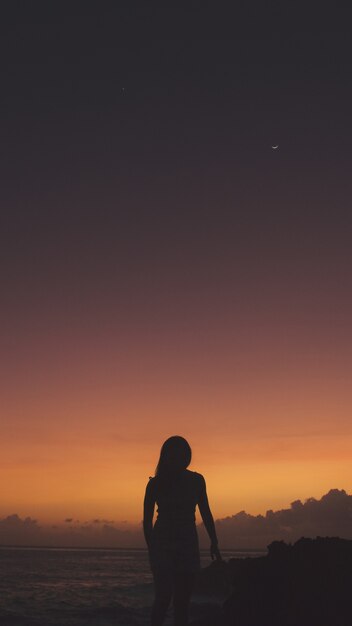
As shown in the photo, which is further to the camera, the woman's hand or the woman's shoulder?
the woman's hand

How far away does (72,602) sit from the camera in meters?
36.2

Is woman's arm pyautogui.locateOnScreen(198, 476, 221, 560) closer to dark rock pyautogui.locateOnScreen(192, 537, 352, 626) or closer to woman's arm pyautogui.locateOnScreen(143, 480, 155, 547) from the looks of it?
woman's arm pyautogui.locateOnScreen(143, 480, 155, 547)

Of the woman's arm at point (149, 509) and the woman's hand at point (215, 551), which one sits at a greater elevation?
the woman's arm at point (149, 509)

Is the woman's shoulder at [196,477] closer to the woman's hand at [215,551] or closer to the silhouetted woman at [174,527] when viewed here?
the silhouetted woman at [174,527]

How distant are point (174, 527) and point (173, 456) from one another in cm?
67

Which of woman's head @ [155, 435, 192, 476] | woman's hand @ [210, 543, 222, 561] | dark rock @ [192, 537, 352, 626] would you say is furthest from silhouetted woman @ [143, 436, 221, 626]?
dark rock @ [192, 537, 352, 626]

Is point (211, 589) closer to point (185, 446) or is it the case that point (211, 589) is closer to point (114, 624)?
point (114, 624)

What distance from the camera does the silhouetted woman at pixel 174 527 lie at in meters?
6.15

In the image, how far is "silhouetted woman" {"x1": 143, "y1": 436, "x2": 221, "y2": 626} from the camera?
6.15 metres

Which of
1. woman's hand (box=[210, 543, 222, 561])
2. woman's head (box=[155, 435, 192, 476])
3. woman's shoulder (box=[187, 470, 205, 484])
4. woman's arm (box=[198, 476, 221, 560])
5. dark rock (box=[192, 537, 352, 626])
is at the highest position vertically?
woman's head (box=[155, 435, 192, 476])

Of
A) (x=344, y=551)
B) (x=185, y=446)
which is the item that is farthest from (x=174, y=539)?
(x=344, y=551)

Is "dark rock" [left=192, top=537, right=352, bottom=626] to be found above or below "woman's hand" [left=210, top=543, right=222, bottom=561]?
below

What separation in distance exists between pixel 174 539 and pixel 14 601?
35.1 metres

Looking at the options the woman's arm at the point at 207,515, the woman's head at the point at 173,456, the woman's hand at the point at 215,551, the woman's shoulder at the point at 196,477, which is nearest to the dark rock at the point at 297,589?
the woman's hand at the point at 215,551
